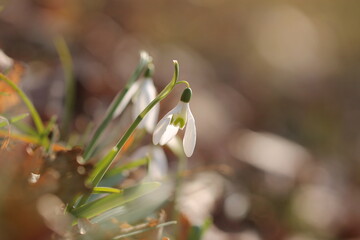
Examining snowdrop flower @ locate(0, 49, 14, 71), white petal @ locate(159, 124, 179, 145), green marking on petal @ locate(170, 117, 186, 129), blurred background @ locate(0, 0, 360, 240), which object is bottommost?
blurred background @ locate(0, 0, 360, 240)

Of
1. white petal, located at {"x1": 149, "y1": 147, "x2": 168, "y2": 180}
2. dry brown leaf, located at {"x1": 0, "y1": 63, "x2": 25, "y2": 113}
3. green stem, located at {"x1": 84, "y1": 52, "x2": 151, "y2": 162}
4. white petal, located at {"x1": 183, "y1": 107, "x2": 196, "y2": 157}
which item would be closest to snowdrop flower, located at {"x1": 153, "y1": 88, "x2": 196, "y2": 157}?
white petal, located at {"x1": 183, "y1": 107, "x2": 196, "y2": 157}

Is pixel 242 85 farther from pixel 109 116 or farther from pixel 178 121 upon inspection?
pixel 178 121

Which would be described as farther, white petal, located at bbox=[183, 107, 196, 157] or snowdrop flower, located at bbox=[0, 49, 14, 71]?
snowdrop flower, located at bbox=[0, 49, 14, 71]

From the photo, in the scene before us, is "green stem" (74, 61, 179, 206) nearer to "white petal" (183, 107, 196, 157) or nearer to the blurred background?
"white petal" (183, 107, 196, 157)

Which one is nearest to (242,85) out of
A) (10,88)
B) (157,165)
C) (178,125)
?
(157,165)

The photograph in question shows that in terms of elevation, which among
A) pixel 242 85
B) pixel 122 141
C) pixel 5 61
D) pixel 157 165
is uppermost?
pixel 122 141

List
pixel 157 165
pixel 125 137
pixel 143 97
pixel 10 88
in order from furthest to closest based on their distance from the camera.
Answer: pixel 157 165 → pixel 10 88 → pixel 143 97 → pixel 125 137

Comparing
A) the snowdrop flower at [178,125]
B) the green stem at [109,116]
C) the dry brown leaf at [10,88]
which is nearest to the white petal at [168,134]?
the snowdrop flower at [178,125]
